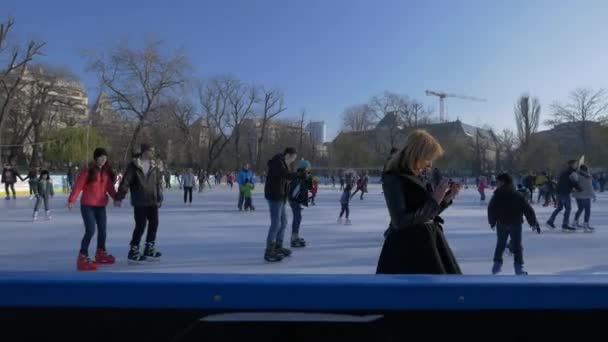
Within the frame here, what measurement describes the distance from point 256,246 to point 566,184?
6053 millimetres

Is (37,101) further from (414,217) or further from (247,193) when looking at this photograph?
(414,217)

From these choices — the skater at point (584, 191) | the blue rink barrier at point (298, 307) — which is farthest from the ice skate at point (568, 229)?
the blue rink barrier at point (298, 307)

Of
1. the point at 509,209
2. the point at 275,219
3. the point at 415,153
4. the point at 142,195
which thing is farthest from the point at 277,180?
the point at 415,153

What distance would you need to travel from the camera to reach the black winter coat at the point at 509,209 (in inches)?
196

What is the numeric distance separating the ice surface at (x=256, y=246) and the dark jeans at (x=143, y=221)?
0.32 m

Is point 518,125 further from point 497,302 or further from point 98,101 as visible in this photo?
point 497,302

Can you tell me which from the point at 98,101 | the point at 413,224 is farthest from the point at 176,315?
the point at 98,101

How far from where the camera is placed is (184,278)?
115 cm

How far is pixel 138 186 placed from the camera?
17.3ft

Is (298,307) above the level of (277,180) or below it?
below

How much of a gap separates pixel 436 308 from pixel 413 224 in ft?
2.97

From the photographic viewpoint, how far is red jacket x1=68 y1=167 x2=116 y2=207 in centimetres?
504

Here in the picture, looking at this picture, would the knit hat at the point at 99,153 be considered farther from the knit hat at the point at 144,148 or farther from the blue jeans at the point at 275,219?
the blue jeans at the point at 275,219

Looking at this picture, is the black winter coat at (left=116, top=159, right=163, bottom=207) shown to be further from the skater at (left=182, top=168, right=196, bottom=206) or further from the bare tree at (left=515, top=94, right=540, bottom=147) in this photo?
the bare tree at (left=515, top=94, right=540, bottom=147)
